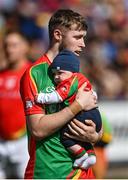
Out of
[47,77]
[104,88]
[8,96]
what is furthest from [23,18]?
[47,77]

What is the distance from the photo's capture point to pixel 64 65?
4922 mm

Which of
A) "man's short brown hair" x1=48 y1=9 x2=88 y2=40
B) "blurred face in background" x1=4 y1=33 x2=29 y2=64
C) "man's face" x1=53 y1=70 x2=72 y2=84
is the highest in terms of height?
"man's short brown hair" x1=48 y1=9 x2=88 y2=40

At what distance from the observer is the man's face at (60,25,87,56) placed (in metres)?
5.01

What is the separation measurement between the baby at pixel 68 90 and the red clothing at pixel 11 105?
3.52m

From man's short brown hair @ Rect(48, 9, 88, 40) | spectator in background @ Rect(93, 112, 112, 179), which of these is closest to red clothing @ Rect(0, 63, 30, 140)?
spectator in background @ Rect(93, 112, 112, 179)

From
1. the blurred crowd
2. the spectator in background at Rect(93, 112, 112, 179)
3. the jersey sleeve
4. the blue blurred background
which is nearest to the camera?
the jersey sleeve

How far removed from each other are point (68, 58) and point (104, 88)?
705cm

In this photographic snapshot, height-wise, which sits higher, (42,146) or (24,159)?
(42,146)

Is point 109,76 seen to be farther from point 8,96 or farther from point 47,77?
point 47,77

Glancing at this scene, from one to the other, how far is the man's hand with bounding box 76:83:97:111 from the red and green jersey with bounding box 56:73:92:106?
0.10ft

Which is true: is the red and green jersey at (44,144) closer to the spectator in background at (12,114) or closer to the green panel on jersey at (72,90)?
the green panel on jersey at (72,90)

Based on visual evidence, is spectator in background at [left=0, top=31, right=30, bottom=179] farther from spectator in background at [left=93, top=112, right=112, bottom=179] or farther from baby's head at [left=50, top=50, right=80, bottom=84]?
baby's head at [left=50, top=50, right=80, bottom=84]

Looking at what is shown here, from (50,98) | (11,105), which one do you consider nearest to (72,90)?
(50,98)

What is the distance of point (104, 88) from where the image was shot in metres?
11.9
